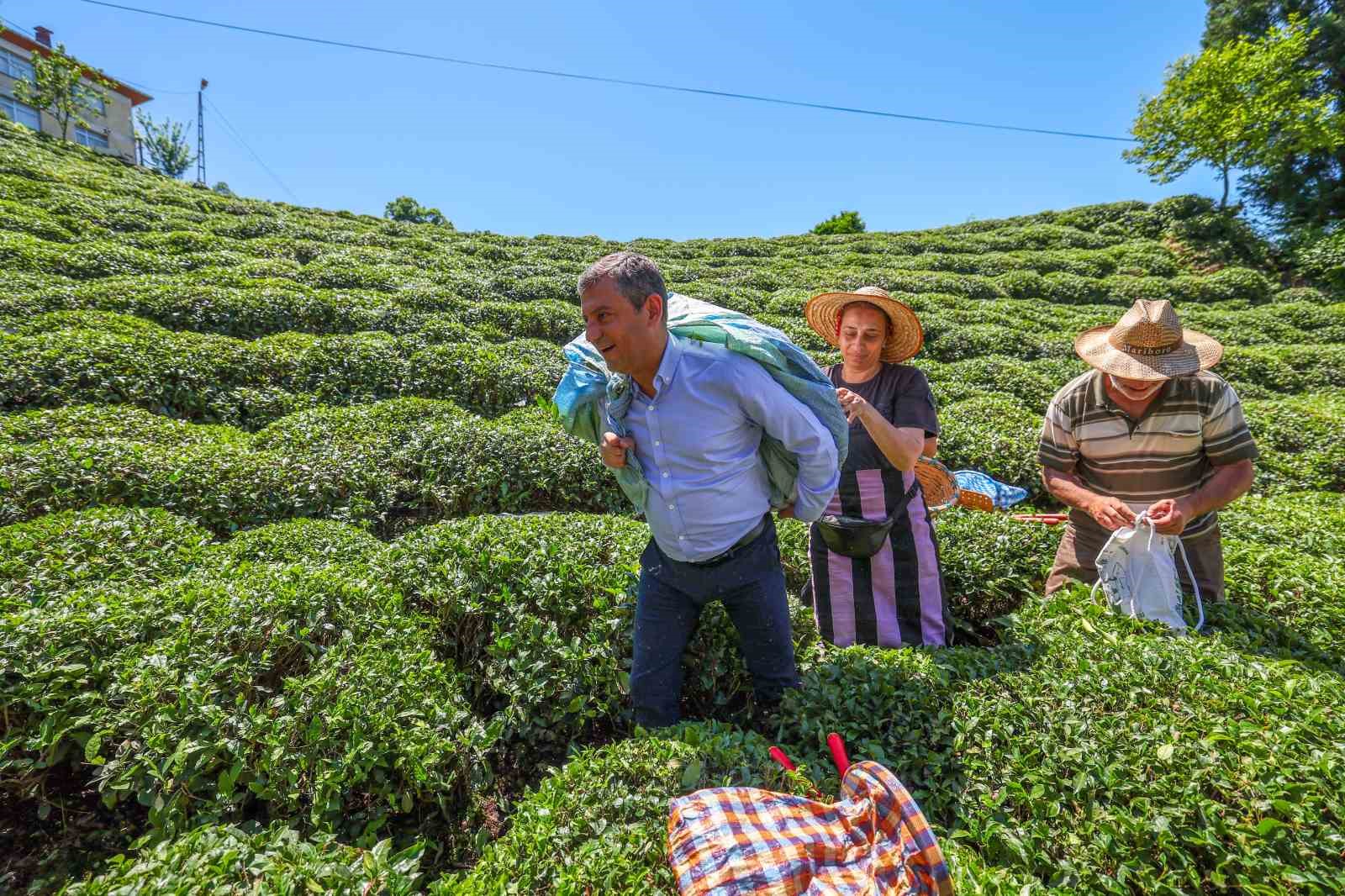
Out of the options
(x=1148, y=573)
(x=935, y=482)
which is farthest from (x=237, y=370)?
(x=1148, y=573)

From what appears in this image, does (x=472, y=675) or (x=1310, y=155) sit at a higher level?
(x=1310, y=155)

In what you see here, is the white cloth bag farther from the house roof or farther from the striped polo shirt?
the house roof

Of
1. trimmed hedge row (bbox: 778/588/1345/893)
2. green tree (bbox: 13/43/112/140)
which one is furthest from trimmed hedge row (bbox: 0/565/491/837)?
green tree (bbox: 13/43/112/140)

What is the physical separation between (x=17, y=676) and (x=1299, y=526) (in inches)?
256

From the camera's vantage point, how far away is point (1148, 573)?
2.67m

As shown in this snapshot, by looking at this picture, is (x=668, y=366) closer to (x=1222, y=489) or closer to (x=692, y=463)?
(x=692, y=463)

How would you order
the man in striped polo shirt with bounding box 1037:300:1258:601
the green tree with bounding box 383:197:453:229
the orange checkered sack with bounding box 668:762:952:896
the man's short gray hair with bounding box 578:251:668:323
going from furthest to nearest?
1. the green tree with bounding box 383:197:453:229
2. the man in striped polo shirt with bounding box 1037:300:1258:601
3. the man's short gray hair with bounding box 578:251:668:323
4. the orange checkered sack with bounding box 668:762:952:896

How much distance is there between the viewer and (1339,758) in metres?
1.79

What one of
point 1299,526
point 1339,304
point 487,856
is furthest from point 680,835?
point 1339,304

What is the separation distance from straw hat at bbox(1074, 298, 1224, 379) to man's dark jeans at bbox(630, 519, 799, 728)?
1794 mm

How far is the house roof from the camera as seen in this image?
3014cm

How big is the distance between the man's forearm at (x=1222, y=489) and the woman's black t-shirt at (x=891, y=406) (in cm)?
109

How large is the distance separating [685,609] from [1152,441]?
89.2 inches

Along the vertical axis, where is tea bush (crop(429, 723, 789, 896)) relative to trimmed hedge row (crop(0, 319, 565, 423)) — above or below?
below
